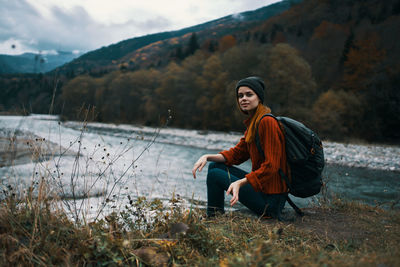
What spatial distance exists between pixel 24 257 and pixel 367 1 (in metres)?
60.0

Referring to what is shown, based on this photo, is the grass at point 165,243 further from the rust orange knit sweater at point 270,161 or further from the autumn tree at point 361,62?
the autumn tree at point 361,62

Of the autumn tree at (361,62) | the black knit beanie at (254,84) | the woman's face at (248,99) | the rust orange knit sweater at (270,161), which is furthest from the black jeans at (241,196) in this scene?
the autumn tree at (361,62)

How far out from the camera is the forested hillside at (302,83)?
2125 cm

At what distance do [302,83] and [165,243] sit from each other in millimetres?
21701

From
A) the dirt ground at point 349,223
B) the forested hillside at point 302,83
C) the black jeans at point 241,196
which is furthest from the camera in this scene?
the forested hillside at point 302,83

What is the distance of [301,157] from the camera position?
7.38ft

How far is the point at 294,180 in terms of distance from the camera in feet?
7.98


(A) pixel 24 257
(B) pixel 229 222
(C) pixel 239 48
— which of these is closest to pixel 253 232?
(B) pixel 229 222

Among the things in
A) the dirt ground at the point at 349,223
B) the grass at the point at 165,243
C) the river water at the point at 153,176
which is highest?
the grass at the point at 165,243

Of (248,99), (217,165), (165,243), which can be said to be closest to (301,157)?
(248,99)

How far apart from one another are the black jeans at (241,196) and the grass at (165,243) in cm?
22

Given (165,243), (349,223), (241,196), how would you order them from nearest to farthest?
(165,243) → (241,196) → (349,223)

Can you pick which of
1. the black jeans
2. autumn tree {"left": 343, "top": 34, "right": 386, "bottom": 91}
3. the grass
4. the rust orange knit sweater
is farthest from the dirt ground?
autumn tree {"left": 343, "top": 34, "right": 386, "bottom": 91}

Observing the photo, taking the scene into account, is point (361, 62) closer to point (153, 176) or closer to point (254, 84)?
point (153, 176)
